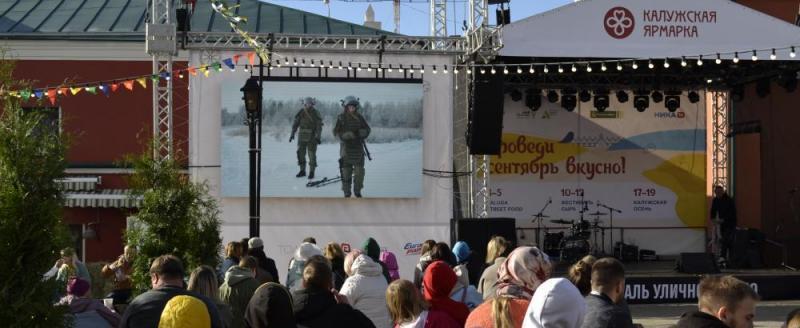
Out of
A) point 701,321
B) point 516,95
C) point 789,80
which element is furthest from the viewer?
point 516,95

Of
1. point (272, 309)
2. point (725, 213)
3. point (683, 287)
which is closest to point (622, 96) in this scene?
point (725, 213)

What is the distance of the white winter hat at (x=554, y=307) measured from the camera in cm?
502

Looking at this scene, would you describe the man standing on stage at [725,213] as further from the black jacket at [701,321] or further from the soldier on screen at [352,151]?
the black jacket at [701,321]

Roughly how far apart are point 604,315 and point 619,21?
44.0ft

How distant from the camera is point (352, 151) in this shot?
19031mm

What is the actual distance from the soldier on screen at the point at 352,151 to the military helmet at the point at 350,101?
0.15 meters

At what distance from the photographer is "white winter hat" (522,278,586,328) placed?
502 cm

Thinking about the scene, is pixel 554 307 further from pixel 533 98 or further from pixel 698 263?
pixel 533 98

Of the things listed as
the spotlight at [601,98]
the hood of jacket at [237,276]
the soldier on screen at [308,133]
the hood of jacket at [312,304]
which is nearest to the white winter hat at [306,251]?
the hood of jacket at [237,276]

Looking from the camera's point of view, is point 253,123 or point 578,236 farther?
point 578,236

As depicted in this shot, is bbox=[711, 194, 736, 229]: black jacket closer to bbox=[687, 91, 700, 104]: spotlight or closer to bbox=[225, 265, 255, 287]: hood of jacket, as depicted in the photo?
bbox=[687, 91, 700, 104]: spotlight

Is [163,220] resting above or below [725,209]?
above

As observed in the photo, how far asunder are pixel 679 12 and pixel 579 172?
24.8 ft

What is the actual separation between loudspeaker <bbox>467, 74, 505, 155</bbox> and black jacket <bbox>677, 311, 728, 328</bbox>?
13.7 metres
